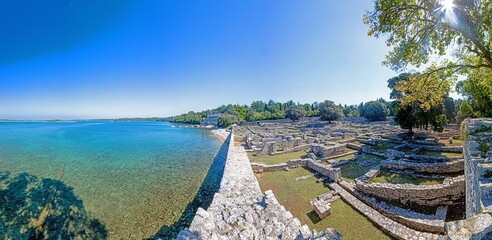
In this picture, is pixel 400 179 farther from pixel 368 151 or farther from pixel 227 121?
pixel 227 121

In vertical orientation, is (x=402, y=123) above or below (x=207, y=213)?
above

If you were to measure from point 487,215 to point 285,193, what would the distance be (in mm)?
9919

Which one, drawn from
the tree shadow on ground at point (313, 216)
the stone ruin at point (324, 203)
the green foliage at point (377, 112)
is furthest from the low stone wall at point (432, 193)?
the green foliage at point (377, 112)

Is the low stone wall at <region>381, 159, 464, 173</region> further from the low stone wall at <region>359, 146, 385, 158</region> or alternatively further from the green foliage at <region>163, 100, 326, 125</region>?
the green foliage at <region>163, 100, 326, 125</region>

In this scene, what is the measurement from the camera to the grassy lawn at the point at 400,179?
12.6 meters

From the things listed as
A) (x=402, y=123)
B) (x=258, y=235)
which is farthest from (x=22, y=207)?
(x=402, y=123)

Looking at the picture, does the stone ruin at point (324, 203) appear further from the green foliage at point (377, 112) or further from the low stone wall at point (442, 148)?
the green foliage at point (377, 112)

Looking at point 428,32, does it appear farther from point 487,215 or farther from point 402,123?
point 402,123

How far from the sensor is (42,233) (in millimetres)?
9875

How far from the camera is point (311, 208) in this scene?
10797 millimetres

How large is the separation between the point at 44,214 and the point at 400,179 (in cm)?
2144

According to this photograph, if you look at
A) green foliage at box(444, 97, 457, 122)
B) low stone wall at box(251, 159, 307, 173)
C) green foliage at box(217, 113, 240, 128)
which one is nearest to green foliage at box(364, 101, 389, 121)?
green foliage at box(444, 97, 457, 122)

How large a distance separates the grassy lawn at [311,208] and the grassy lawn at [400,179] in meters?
3.96

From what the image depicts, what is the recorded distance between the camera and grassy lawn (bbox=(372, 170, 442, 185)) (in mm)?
12558
